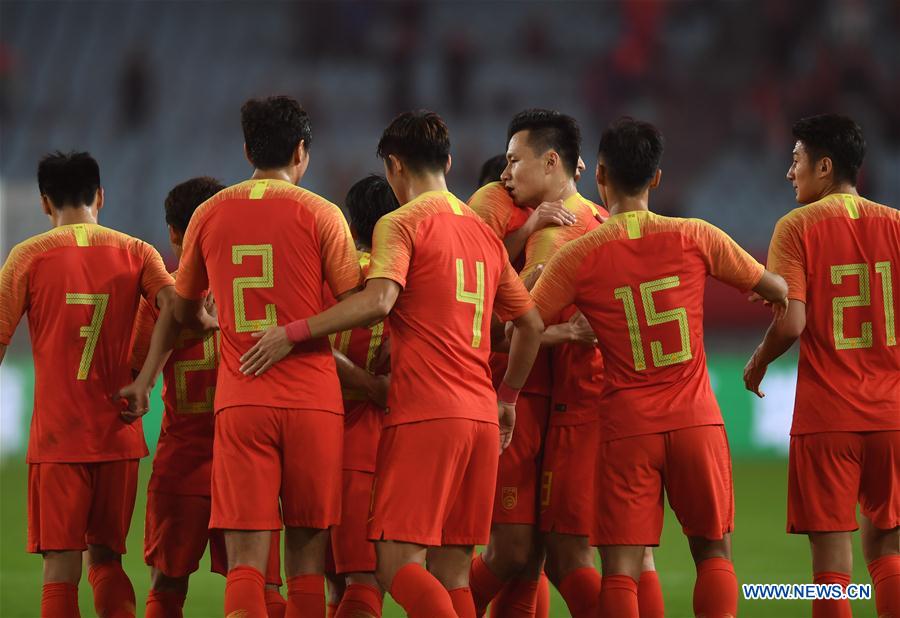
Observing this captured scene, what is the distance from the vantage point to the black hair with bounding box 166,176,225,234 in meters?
5.86

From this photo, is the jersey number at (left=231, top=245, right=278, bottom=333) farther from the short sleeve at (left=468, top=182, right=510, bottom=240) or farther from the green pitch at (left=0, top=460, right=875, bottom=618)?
the green pitch at (left=0, top=460, right=875, bottom=618)

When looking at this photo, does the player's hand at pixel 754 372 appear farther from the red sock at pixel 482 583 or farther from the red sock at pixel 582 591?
the red sock at pixel 482 583

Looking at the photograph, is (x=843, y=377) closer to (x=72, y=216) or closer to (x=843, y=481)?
(x=843, y=481)

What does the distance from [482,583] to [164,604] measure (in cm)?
150

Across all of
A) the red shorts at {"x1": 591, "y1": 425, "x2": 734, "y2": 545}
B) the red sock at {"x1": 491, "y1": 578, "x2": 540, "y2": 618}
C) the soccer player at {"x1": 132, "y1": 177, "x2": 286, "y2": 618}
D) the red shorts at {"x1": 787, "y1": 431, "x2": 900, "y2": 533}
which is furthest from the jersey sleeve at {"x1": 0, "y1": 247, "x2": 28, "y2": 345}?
the red shorts at {"x1": 787, "y1": 431, "x2": 900, "y2": 533}

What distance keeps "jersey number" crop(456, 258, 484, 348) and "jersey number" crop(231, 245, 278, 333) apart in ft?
2.49

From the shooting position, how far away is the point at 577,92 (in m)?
20.1

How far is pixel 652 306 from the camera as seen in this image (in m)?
5.09

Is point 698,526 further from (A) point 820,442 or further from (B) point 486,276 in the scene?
(B) point 486,276

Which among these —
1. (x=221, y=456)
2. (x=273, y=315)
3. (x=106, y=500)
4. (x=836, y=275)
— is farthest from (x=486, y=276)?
(x=106, y=500)

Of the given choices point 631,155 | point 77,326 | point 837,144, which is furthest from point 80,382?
point 837,144

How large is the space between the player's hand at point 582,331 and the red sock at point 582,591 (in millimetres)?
1051

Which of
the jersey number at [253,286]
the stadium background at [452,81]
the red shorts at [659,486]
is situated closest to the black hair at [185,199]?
the jersey number at [253,286]

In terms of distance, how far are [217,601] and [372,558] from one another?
100.0 inches
